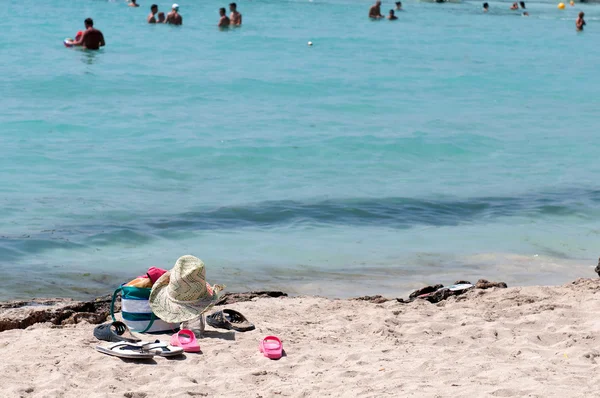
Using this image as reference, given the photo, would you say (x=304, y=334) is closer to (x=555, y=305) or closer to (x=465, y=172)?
(x=555, y=305)

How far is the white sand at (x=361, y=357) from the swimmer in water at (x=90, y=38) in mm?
18356

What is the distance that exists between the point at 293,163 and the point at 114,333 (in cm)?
786

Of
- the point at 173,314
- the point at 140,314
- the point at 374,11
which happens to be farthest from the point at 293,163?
the point at 374,11

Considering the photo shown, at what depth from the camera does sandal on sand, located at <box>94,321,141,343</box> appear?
538 centimetres

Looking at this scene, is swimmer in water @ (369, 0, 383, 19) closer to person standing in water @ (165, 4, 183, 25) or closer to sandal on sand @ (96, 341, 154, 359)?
person standing in water @ (165, 4, 183, 25)

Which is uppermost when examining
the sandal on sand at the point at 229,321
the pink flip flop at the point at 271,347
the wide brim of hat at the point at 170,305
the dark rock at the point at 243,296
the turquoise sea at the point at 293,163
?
the wide brim of hat at the point at 170,305

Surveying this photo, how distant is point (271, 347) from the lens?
534cm

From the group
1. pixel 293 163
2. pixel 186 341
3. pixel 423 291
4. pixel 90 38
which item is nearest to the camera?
pixel 186 341

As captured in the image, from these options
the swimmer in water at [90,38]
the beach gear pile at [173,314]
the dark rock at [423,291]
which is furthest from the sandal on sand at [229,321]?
the swimmer in water at [90,38]

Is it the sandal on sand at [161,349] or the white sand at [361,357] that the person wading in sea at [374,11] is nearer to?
the white sand at [361,357]

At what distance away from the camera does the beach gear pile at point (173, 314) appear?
5348 mm

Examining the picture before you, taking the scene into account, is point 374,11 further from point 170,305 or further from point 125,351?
point 125,351

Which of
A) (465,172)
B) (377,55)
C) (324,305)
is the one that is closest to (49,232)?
(324,305)

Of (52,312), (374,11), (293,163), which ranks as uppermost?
(374,11)
